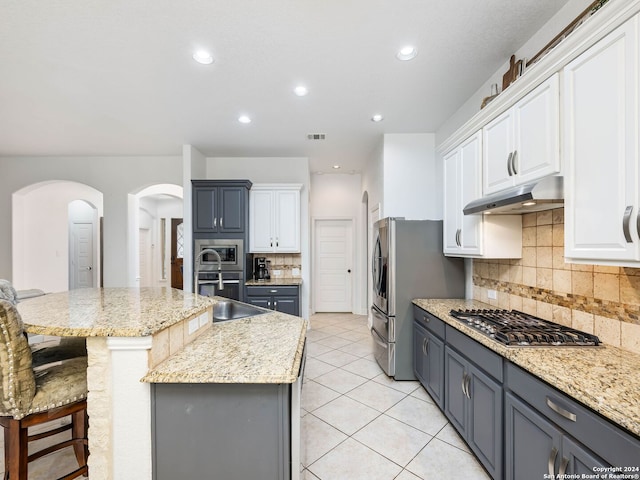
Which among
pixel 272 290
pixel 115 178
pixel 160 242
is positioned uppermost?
pixel 115 178

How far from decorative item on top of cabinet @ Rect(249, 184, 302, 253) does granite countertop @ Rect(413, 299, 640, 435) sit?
3321mm

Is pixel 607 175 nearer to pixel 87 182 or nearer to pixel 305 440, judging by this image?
pixel 305 440

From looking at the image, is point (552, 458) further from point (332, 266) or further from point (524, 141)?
point (332, 266)

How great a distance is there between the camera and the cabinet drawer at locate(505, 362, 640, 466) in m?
0.94

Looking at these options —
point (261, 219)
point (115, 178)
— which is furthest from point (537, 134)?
point (115, 178)

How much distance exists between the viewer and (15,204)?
15.9 ft

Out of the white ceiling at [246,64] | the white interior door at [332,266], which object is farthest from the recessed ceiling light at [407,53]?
the white interior door at [332,266]

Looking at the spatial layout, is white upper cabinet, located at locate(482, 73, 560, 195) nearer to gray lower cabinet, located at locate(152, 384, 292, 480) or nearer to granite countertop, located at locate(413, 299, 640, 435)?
granite countertop, located at locate(413, 299, 640, 435)

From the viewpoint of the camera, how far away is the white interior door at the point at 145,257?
25.6 feet

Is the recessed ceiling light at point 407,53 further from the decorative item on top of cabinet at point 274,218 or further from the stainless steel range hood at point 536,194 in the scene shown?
the decorative item on top of cabinet at point 274,218

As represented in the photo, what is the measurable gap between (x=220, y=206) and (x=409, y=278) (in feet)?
9.60

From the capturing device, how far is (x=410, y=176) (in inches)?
152

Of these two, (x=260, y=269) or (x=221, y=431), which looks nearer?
(x=221, y=431)

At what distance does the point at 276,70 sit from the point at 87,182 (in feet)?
14.3
